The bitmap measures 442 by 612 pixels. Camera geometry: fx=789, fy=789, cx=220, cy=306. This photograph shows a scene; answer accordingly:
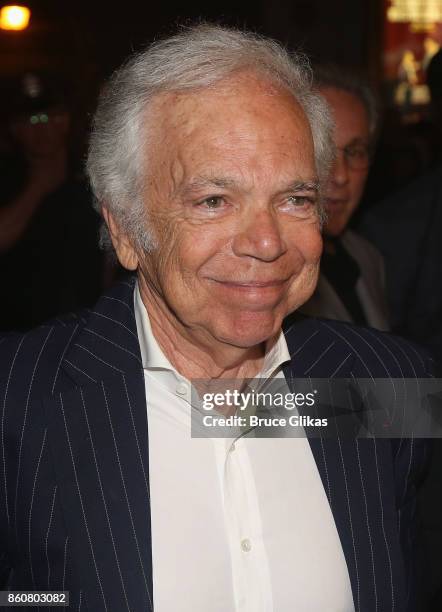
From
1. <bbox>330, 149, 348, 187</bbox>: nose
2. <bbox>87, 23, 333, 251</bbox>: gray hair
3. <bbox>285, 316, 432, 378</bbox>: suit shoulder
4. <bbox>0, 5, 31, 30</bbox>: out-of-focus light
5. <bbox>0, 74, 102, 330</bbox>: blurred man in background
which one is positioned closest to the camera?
<bbox>87, 23, 333, 251</bbox>: gray hair

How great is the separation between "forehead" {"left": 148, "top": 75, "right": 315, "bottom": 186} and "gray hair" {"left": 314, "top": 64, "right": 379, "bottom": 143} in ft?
4.33

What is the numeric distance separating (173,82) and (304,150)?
0.89 ft

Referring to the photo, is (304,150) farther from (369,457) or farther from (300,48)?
(369,457)

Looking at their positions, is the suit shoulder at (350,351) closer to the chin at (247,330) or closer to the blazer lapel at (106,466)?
the chin at (247,330)

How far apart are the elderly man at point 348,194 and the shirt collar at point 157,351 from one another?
899 mm

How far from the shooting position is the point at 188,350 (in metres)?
1.61

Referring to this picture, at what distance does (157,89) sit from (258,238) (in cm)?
35

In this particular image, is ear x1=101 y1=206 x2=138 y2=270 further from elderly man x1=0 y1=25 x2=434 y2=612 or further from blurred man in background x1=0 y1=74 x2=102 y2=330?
blurred man in background x1=0 y1=74 x2=102 y2=330

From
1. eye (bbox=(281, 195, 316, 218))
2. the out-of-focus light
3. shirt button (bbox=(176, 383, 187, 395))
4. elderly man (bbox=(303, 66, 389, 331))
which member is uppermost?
the out-of-focus light

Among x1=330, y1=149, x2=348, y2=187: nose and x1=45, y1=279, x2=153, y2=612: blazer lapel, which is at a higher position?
x1=330, y1=149, x2=348, y2=187: nose

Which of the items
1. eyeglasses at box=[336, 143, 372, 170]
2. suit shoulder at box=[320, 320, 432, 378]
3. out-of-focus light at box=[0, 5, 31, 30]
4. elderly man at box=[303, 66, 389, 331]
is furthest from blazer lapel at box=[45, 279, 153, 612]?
out-of-focus light at box=[0, 5, 31, 30]

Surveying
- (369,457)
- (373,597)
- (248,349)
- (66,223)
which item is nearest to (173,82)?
(248,349)

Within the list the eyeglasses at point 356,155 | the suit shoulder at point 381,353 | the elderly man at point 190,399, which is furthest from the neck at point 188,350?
the eyeglasses at point 356,155

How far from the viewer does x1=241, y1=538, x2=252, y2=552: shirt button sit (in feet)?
4.67
